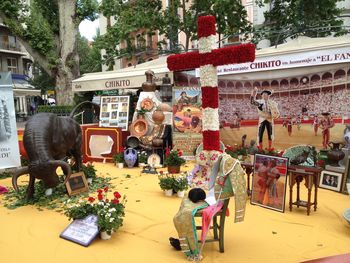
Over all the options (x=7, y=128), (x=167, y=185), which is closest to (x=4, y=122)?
(x=7, y=128)

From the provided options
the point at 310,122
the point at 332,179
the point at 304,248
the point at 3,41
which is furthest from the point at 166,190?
the point at 3,41

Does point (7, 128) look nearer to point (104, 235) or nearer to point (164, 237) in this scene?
point (104, 235)

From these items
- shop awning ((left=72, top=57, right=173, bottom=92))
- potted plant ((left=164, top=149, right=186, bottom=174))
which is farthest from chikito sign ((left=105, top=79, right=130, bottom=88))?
potted plant ((left=164, top=149, right=186, bottom=174))

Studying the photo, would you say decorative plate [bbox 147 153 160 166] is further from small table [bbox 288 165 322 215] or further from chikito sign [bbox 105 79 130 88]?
small table [bbox 288 165 322 215]

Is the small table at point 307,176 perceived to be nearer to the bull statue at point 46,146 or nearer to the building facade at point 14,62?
the bull statue at point 46,146

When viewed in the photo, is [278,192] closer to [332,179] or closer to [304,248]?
[304,248]

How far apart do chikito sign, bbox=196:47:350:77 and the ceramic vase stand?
12.2 feet

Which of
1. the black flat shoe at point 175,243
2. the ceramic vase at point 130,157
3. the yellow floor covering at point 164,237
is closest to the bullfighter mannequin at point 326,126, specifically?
the yellow floor covering at point 164,237

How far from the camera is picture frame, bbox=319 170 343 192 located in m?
6.38

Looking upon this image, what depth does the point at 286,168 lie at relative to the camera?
17.0 feet

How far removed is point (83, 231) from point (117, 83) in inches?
288

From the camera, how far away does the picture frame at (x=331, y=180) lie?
6.38 m

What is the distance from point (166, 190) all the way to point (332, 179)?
3292 millimetres

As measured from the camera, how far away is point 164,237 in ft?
14.5
